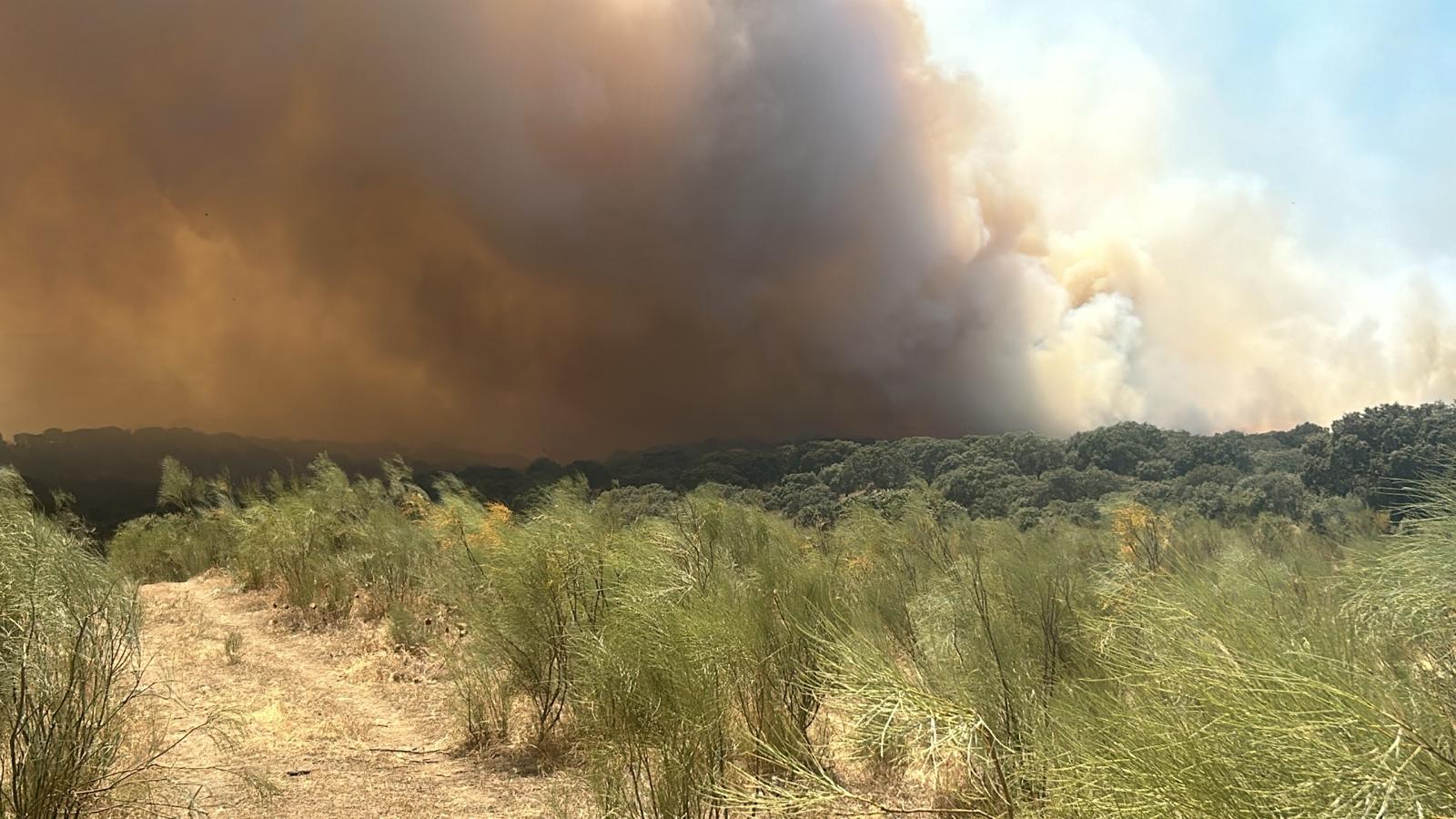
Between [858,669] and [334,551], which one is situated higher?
[858,669]

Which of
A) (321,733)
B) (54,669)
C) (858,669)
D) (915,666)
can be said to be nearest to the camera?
(858,669)

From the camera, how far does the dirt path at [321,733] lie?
7.30 m

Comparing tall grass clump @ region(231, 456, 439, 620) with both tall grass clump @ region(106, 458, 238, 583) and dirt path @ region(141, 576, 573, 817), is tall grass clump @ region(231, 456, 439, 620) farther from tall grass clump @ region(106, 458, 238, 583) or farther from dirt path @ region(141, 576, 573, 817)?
tall grass clump @ region(106, 458, 238, 583)

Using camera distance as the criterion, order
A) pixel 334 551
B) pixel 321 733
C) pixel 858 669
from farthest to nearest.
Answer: pixel 334 551 < pixel 321 733 < pixel 858 669

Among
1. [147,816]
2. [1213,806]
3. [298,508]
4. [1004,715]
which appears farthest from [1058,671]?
[298,508]

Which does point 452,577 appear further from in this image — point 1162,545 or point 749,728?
point 1162,545

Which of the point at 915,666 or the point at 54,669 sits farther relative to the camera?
the point at 915,666

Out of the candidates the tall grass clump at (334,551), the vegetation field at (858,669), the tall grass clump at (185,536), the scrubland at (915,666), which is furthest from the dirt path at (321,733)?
the tall grass clump at (185,536)

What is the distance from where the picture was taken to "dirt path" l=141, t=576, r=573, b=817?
7.30 meters

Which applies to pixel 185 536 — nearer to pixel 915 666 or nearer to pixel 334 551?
pixel 334 551

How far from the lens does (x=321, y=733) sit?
30.7 feet

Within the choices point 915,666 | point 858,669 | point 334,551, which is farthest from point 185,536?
point 858,669

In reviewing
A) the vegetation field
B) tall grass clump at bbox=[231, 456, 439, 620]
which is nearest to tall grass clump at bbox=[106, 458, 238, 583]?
tall grass clump at bbox=[231, 456, 439, 620]

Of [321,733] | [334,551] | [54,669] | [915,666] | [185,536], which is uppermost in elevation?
[54,669]
